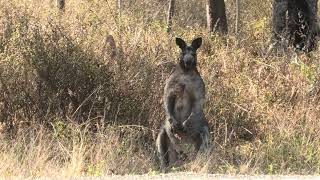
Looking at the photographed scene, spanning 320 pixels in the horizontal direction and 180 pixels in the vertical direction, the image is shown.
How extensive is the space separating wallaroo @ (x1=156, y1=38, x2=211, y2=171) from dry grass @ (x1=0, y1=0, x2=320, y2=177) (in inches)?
14.2

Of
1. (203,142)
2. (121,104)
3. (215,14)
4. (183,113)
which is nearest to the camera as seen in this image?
(203,142)

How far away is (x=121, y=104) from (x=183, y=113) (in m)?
1.70

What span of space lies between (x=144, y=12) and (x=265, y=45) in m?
4.26

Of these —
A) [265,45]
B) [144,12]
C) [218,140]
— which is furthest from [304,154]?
[144,12]

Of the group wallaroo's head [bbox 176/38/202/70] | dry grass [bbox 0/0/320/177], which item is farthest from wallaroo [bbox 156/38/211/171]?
dry grass [bbox 0/0/320/177]

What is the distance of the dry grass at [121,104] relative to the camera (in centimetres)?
901

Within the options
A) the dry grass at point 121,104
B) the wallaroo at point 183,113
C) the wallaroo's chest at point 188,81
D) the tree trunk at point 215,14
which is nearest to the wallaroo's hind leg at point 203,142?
the wallaroo at point 183,113

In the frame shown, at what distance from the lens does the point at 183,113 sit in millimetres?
9281

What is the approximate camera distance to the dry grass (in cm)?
901

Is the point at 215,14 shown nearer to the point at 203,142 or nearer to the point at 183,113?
the point at 183,113

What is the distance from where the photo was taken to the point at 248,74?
12.7 metres

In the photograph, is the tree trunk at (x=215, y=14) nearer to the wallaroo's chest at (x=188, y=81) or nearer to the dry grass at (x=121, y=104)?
the dry grass at (x=121, y=104)

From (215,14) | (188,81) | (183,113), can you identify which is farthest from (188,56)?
(215,14)

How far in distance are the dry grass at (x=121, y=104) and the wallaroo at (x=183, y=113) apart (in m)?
0.36
